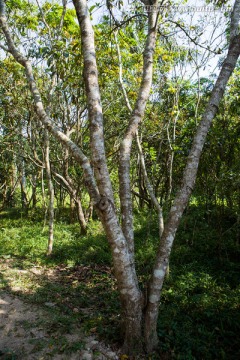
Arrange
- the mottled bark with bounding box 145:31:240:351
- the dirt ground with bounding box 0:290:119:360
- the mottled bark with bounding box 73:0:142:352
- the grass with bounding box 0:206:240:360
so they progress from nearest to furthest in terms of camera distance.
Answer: the mottled bark with bounding box 73:0:142:352 → the mottled bark with bounding box 145:31:240:351 → the dirt ground with bounding box 0:290:119:360 → the grass with bounding box 0:206:240:360

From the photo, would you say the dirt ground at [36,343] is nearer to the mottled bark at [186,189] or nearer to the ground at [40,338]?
the ground at [40,338]

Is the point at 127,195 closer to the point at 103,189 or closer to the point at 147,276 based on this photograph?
the point at 103,189

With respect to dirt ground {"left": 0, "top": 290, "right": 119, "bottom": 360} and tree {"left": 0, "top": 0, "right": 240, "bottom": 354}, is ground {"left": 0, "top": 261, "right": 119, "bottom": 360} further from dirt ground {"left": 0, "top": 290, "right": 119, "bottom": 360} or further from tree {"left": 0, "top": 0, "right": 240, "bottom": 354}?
tree {"left": 0, "top": 0, "right": 240, "bottom": 354}

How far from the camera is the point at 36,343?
3.92 metres

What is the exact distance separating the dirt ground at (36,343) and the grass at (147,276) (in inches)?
5.8

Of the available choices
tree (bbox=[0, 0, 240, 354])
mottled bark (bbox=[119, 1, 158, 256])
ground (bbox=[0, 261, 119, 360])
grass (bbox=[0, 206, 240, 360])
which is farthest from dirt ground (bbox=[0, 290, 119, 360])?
mottled bark (bbox=[119, 1, 158, 256])

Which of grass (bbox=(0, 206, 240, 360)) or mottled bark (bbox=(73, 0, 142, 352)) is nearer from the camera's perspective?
mottled bark (bbox=(73, 0, 142, 352))

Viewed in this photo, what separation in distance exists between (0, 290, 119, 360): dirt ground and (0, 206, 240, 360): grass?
0.48 feet

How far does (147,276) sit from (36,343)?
8.70 feet

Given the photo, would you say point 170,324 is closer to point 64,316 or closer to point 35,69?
point 64,316

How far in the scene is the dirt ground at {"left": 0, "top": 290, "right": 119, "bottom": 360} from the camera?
371 centimetres

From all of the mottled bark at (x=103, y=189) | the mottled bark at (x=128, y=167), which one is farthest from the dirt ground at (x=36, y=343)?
the mottled bark at (x=128, y=167)

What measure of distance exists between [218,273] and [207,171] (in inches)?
115

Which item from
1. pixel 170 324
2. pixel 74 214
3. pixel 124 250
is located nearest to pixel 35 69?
pixel 74 214
